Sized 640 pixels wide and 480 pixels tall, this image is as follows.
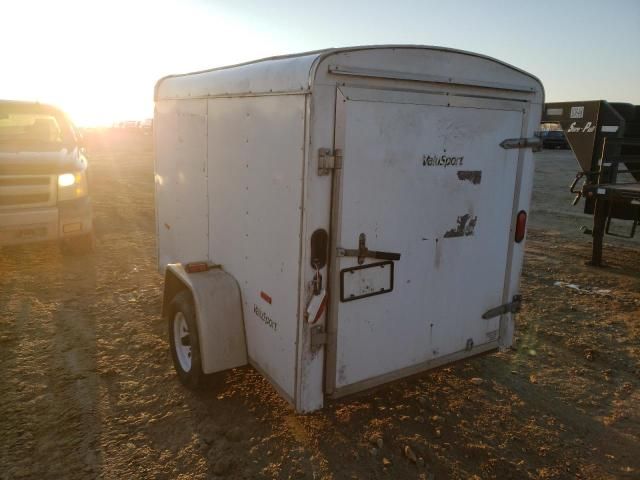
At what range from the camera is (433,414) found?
4.00 metres

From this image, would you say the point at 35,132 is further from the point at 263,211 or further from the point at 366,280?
the point at 366,280

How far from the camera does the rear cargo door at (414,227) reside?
3.13 m

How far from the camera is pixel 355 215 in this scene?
3.16m

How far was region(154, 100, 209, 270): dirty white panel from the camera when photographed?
444 cm

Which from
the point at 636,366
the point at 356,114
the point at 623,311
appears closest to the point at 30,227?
the point at 356,114

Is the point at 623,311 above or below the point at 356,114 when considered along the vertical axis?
below

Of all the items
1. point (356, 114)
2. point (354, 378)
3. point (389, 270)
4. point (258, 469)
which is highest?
point (356, 114)

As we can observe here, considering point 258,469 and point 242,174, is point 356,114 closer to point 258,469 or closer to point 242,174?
point 242,174

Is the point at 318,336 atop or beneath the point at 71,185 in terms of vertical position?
beneath

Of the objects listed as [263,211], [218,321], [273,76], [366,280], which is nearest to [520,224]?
[366,280]

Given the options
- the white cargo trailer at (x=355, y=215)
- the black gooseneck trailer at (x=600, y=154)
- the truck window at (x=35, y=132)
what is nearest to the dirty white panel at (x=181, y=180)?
the white cargo trailer at (x=355, y=215)

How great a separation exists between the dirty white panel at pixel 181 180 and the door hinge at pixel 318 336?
172cm

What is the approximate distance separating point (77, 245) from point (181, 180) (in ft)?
13.2

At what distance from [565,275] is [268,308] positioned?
5.96 m
